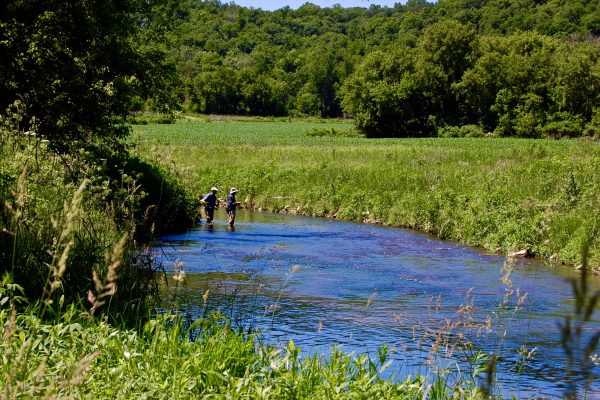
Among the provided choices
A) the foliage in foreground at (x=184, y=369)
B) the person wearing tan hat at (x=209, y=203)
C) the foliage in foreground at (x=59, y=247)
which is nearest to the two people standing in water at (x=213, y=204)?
the person wearing tan hat at (x=209, y=203)

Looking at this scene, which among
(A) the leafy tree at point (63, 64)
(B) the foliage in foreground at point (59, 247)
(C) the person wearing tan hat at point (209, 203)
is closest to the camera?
(B) the foliage in foreground at point (59, 247)

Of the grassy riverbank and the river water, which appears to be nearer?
the river water

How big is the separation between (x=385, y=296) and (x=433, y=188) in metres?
13.3

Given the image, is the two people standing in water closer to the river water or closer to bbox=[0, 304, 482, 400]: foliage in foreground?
the river water

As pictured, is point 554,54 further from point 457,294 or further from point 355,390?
point 355,390

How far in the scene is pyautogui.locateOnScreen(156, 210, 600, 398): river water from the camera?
959 centimetres

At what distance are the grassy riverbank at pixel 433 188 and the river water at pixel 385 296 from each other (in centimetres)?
115

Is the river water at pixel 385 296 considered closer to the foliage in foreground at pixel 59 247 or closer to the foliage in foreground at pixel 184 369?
the foliage in foreground at pixel 184 369

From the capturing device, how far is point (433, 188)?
2755 cm

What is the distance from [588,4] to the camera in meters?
150

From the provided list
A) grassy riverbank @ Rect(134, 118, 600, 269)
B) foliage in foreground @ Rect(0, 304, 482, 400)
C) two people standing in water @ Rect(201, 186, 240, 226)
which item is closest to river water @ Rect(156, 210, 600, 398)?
foliage in foreground @ Rect(0, 304, 482, 400)

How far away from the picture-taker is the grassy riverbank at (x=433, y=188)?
2086 centimetres

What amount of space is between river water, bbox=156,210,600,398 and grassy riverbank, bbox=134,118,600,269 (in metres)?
1.15

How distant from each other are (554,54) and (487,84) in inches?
383
